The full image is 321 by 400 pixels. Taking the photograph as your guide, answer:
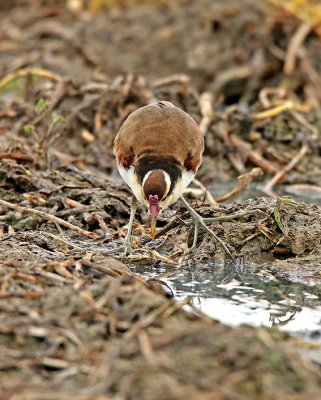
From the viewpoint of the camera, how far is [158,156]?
6.64 meters

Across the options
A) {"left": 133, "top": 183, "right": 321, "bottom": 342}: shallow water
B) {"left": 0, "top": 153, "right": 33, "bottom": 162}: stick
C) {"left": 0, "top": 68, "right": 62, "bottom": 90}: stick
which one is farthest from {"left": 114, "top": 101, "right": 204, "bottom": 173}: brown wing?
{"left": 0, "top": 68, "right": 62, "bottom": 90}: stick

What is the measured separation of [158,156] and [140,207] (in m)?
1.41

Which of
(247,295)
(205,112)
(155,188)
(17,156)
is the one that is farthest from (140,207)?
(205,112)

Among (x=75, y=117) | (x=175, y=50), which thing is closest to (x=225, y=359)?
(x=75, y=117)

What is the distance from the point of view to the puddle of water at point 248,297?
204 inches

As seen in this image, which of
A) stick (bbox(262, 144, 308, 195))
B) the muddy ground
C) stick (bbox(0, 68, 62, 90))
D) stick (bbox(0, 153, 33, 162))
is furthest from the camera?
stick (bbox(0, 68, 62, 90))

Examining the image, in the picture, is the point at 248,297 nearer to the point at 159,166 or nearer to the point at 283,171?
the point at 159,166

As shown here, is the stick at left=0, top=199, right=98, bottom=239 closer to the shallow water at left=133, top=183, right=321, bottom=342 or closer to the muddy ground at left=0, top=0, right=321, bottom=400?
the muddy ground at left=0, top=0, right=321, bottom=400

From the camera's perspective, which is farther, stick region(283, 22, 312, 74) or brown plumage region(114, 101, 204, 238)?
stick region(283, 22, 312, 74)

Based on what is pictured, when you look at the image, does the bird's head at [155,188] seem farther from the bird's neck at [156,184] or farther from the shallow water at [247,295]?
the shallow water at [247,295]

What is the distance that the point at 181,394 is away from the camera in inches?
140

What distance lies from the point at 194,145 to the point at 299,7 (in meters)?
8.69

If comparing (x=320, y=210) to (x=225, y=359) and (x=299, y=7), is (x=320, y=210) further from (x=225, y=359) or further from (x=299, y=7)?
(x=299, y=7)

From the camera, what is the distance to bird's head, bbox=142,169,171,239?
6.32 m
